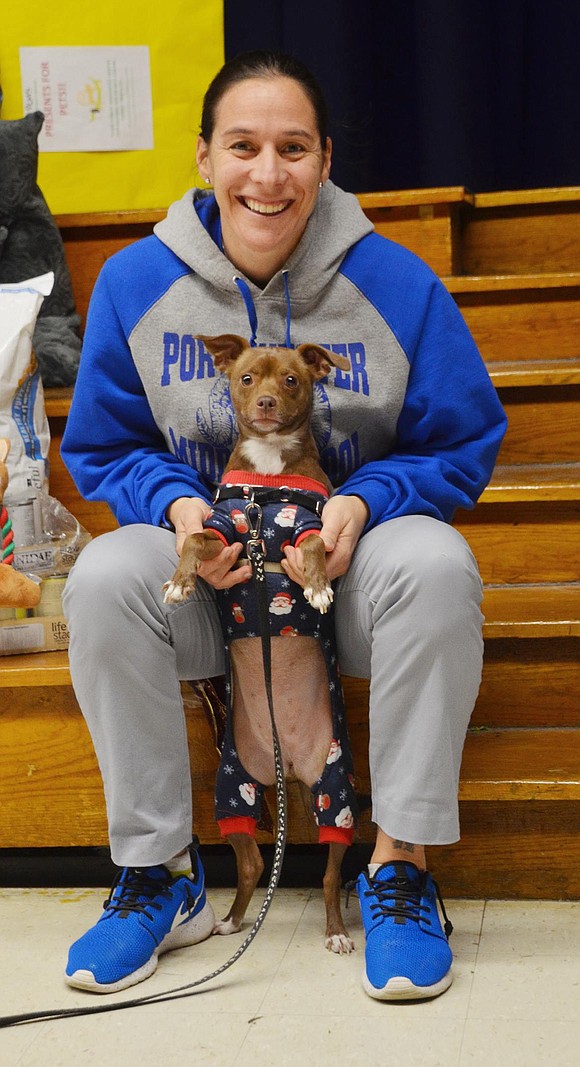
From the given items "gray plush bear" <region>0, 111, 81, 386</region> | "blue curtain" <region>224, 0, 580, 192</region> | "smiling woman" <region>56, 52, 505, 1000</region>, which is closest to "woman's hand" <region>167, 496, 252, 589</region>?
"smiling woman" <region>56, 52, 505, 1000</region>

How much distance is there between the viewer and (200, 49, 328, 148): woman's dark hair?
5.59ft

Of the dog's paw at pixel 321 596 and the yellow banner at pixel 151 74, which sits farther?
the yellow banner at pixel 151 74

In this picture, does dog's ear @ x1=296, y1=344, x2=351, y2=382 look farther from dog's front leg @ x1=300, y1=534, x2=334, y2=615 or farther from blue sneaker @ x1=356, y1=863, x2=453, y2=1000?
blue sneaker @ x1=356, y1=863, x2=453, y2=1000

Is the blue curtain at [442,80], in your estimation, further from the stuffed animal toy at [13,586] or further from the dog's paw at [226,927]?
the dog's paw at [226,927]

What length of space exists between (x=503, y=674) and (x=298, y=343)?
63 centimetres

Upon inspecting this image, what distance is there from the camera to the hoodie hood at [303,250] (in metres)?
1.78

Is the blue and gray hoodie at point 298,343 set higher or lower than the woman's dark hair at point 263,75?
lower

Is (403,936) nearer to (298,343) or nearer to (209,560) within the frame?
(209,560)

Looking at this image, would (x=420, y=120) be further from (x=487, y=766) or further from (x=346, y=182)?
(x=487, y=766)

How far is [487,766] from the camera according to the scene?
183 centimetres

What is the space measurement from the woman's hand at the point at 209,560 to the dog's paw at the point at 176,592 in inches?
2.2

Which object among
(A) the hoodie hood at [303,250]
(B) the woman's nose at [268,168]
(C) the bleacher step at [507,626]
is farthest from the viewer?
(C) the bleacher step at [507,626]

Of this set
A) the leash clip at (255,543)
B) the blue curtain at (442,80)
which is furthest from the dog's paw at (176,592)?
the blue curtain at (442,80)

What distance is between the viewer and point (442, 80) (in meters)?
2.99
